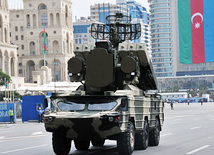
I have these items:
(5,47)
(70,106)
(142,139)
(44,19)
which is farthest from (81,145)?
(44,19)

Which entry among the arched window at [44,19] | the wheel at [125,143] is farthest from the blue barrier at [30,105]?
the arched window at [44,19]

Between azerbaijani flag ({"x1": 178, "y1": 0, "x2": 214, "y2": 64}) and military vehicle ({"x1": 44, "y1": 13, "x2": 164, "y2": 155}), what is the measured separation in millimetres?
56458

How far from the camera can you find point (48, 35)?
14075cm

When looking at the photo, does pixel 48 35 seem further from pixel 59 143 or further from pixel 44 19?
pixel 59 143

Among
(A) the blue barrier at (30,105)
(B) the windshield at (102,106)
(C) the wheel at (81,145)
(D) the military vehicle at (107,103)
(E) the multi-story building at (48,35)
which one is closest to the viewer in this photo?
(D) the military vehicle at (107,103)

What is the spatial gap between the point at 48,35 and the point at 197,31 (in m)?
70.5

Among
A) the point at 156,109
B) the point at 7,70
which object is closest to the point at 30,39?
the point at 7,70

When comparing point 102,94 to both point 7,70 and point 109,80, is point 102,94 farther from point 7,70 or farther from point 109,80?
point 7,70

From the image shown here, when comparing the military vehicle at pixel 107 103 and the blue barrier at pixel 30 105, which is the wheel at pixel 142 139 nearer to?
the military vehicle at pixel 107 103

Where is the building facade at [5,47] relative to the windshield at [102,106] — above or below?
above

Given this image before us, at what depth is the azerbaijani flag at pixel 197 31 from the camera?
244 feet

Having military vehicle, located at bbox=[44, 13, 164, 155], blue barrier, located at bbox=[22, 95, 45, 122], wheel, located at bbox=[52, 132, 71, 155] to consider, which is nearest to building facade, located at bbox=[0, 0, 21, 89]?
blue barrier, located at bbox=[22, 95, 45, 122]

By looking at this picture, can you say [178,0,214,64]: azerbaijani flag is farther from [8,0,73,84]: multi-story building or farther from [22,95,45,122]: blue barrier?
[8,0,73,84]: multi-story building

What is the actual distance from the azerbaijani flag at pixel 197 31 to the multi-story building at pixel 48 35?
64.8 m
